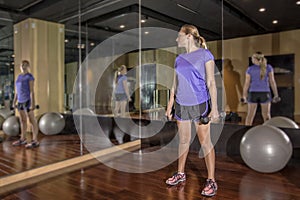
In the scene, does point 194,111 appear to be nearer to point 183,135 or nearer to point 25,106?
point 183,135

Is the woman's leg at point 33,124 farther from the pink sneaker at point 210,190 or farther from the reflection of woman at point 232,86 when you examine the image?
the reflection of woman at point 232,86

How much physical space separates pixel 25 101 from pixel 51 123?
545mm

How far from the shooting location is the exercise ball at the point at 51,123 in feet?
11.9

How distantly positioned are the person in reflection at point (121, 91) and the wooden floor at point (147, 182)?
1408 millimetres

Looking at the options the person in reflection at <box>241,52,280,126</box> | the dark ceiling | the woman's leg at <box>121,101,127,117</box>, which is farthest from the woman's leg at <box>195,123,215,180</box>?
the woman's leg at <box>121,101,127,117</box>

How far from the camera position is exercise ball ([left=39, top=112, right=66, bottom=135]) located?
3.63 metres

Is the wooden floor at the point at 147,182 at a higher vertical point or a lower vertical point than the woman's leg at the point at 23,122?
lower

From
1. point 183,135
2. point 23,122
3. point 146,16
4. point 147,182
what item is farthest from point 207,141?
point 23,122

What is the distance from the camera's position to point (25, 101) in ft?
10.9

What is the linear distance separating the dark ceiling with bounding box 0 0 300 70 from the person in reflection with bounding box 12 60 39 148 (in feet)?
1.02

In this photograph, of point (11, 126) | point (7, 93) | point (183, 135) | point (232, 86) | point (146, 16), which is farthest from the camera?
point (232, 86)

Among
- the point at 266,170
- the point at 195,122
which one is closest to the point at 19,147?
the point at 195,122

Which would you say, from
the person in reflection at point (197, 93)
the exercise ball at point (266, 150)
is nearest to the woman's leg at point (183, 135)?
the person in reflection at point (197, 93)

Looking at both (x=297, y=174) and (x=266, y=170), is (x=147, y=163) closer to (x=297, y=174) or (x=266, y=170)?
(x=266, y=170)
